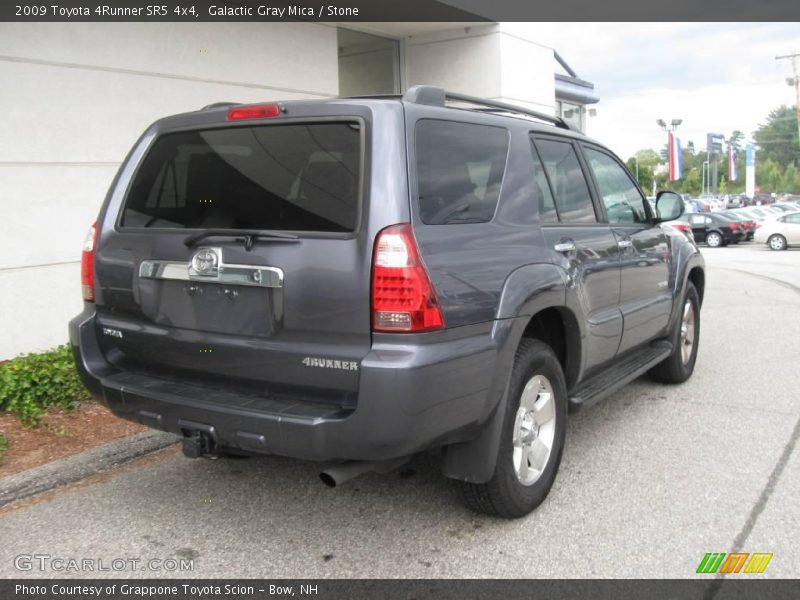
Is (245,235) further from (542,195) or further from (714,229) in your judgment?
(714,229)

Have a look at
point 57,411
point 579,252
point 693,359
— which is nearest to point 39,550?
point 57,411

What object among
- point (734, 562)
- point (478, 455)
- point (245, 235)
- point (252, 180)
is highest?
point (252, 180)

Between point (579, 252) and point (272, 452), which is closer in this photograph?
point (272, 452)

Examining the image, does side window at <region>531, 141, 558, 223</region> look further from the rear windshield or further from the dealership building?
the dealership building

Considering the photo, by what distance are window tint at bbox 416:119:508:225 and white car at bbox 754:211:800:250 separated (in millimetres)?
25427

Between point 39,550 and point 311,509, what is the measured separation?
4.12 feet

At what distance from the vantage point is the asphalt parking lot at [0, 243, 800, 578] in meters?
3.29

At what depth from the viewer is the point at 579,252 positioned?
415cm

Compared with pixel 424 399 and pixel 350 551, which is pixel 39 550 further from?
pixel 424 399

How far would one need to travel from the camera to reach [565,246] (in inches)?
157

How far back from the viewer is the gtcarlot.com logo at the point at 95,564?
326cm

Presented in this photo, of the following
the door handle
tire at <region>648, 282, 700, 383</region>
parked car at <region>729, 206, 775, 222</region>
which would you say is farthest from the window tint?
parked car at <region>729, 206, 775, 222</region>

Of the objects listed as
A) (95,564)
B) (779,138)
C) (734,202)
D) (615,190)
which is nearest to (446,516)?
(95,564)

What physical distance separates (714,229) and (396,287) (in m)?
29.5
